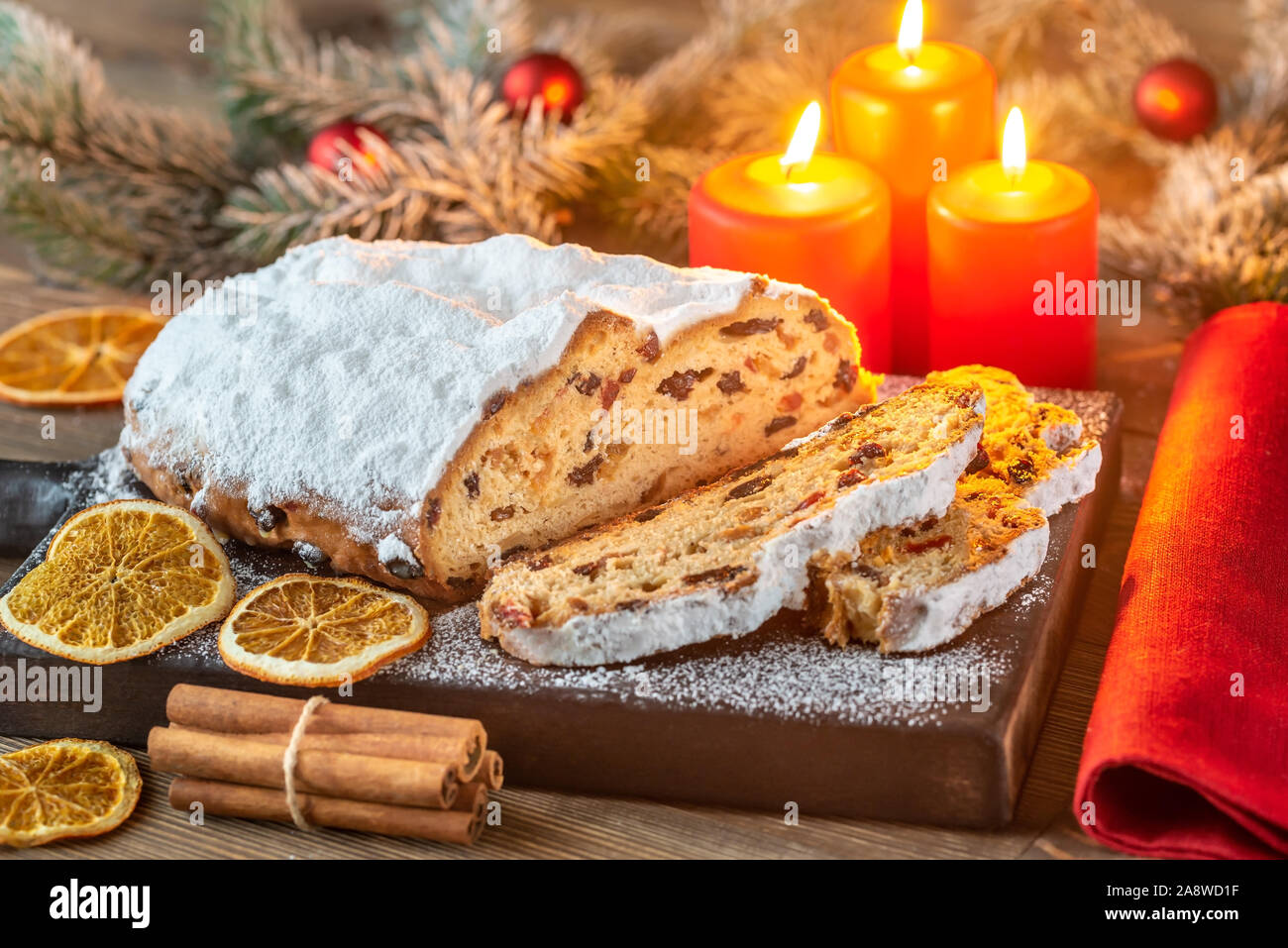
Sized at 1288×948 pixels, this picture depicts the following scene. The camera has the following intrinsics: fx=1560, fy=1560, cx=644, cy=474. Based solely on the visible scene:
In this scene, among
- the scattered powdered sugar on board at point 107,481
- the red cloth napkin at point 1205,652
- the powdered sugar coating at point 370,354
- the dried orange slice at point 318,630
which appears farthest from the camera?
the scattered powdered sugar on board at point 107,481

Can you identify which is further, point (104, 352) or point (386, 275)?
point (104, 352)

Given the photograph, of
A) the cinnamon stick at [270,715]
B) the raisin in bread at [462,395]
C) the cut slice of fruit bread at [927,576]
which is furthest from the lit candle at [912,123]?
the cinnamon stick at [270,715]

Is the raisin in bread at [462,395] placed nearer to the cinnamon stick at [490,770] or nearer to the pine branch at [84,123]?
the cinnamon stick at [490,770]

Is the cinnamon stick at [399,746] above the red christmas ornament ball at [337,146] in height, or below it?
below

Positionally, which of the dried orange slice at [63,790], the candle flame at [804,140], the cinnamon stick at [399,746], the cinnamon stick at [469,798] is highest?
the candle flame at [804,140]

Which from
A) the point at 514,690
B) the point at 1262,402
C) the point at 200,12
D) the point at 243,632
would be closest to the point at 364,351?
the point at 243,632

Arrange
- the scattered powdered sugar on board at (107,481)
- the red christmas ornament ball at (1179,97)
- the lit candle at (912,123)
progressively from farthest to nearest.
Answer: the red christmas ornament ball at (1179,97), the lit candle at (912,123), the scattered powdered sugar on board at (107,481)

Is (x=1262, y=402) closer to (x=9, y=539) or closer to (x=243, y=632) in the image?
(x=243, y=632)

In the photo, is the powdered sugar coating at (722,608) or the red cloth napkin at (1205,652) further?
the powdered sugar coating at (722,608)
